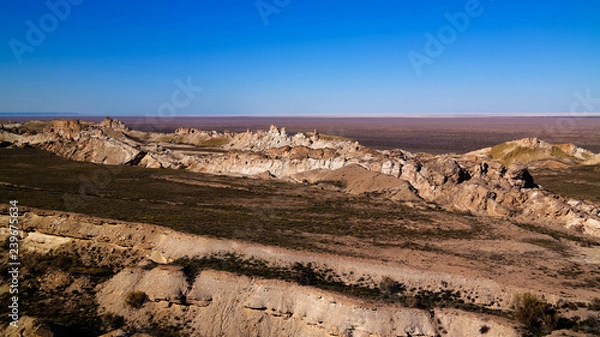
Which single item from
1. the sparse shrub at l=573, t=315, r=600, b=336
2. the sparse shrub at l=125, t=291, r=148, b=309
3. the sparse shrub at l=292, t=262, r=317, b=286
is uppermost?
the sparse shrub at l=292, t=262, r=317, b=286

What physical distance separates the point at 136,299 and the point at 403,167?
30.2 meters

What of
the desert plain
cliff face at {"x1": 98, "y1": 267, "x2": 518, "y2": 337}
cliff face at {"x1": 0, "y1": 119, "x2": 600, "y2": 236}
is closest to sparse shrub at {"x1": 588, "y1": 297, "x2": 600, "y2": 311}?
the desert plain

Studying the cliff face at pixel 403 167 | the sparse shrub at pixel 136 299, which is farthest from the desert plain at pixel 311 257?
the cliff face at pixel 403 167

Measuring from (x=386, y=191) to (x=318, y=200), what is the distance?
7.07 meters

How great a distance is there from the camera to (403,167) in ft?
142

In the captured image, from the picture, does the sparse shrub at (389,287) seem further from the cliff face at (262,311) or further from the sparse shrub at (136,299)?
the sparse shrub at (136,299)

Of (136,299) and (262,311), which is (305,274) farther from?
(136,299)

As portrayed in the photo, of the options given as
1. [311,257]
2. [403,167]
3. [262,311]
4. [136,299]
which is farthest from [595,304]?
[403,167]

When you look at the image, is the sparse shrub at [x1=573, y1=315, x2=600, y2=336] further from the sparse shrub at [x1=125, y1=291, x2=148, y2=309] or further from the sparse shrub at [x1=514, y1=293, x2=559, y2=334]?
the sparse shrub at [x1=125, y1=291, x2=148, y2=309]

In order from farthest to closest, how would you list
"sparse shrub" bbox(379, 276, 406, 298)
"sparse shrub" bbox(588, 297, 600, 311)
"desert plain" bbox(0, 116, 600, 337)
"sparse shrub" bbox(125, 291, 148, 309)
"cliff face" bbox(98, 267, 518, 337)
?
"sparse shrub" bbox(125, 291, 148, 309) → "sparse shrub" bbox(379, 276, 406, 298) → "desert plain" bbox(0, 116, 600, 337) → "sparse shrub" bbox(588, 297, 600, 311) → "cliff face" bbox(98, 267, 518, 337)

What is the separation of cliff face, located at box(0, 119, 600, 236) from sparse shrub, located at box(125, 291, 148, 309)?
2424 cm

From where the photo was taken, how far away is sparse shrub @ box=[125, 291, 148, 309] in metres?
19.3

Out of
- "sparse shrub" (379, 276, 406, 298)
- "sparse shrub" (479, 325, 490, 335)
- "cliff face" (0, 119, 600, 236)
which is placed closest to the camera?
"sparse shrub" (479, 325, 490, 335)

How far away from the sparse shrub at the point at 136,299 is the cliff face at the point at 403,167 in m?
24.2
